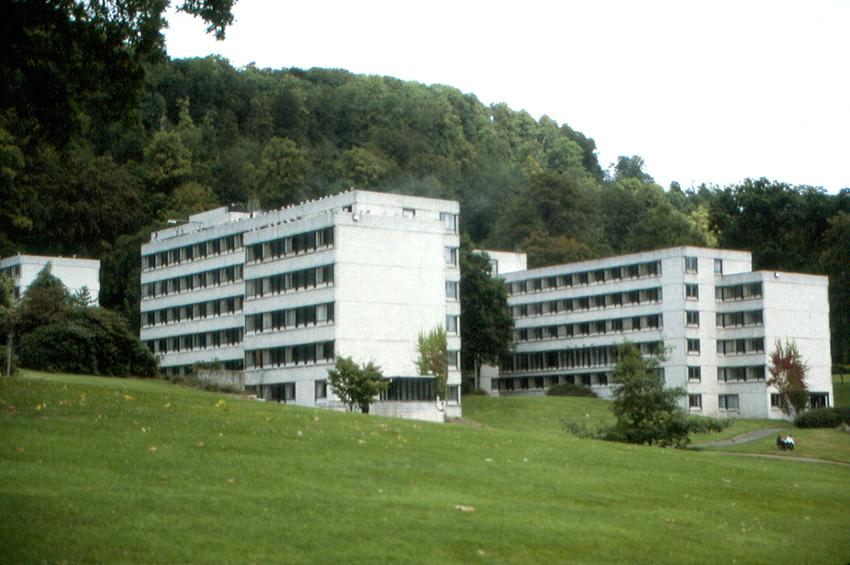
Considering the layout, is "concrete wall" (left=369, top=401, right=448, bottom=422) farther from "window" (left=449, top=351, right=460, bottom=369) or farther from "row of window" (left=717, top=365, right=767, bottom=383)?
"row of window" (left=717, top=365, right=767, bottom=383)

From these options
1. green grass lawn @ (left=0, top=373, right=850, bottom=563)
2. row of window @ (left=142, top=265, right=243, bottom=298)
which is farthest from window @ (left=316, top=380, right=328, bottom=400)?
green grass lawn @ (left=0, top=373, right=850, bottom=563)

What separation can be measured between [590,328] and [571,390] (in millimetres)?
8513

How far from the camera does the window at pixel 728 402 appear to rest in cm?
12227

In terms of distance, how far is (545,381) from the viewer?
136 m

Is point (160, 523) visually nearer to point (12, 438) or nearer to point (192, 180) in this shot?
point (12, 438)

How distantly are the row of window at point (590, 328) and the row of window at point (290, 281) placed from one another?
40.3 m

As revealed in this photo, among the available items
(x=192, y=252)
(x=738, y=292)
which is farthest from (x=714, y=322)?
(x=192, y=252)

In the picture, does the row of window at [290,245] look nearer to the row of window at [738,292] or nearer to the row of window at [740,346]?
the row of window at [738,292]

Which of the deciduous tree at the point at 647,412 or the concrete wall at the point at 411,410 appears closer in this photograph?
the deciduous tree at the point at 647,412

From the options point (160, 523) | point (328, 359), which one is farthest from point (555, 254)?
point (160, 523)

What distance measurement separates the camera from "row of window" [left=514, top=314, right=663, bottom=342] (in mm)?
125812

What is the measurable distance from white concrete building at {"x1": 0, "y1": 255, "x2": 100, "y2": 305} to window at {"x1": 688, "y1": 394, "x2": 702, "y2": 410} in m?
55.2

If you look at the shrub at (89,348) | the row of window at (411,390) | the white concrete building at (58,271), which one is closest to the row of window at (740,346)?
the row of window at (411,390)

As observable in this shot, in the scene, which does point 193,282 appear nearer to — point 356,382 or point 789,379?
point 356,382
